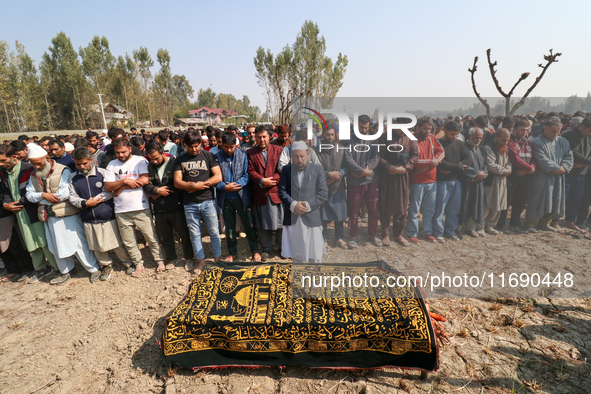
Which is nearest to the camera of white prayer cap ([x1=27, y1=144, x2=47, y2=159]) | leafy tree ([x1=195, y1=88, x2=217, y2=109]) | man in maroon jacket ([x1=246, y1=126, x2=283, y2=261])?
white prayer cap ([x1=27, y1=144, x2=47, y2=159])

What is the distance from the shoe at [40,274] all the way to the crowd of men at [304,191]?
0.02 metres

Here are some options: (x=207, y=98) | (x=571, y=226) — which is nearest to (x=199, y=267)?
(x=571, y=226)

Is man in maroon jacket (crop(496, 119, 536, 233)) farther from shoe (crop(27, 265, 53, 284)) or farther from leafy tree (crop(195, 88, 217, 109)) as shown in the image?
leafy tree (crop(195, 88, 217, 109))

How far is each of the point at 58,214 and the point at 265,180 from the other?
2.33m

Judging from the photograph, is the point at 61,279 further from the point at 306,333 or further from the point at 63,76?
the point at 63,76

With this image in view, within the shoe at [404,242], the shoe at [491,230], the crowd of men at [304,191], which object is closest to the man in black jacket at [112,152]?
the crowd of men at [304,191]

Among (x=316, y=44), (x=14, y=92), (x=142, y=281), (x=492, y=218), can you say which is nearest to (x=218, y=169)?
(x=142, y=281)

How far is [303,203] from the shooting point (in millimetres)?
2678

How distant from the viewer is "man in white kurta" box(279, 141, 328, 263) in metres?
2.62

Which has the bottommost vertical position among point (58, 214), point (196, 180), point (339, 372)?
point (339, 372)

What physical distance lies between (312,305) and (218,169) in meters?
1.92

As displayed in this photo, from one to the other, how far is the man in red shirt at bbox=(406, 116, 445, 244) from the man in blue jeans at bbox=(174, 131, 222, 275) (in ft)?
6.90

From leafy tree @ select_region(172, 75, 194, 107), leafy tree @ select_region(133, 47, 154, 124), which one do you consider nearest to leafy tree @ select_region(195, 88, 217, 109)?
Answer: leafy tree @ select_region(172, 75, 194, 107)

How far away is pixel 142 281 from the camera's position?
3.36m
